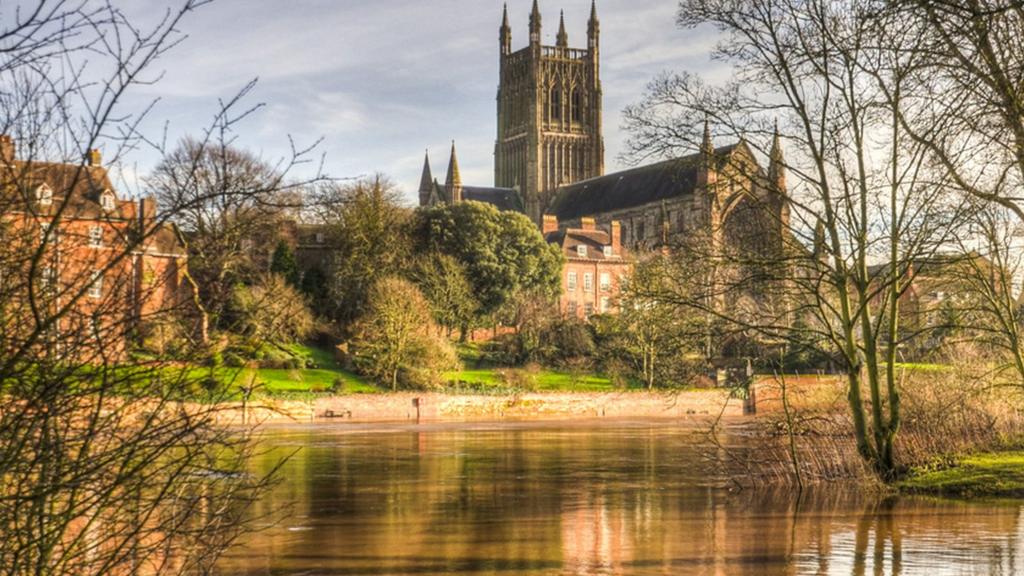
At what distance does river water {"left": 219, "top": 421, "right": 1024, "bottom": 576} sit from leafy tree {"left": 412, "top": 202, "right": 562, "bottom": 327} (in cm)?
3732

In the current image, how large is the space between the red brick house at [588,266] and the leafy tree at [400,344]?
2935cm

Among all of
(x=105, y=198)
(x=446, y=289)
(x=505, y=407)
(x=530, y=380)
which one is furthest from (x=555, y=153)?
(x=105, y=198)

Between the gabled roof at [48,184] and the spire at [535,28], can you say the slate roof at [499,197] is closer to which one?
the spire at [535,28]

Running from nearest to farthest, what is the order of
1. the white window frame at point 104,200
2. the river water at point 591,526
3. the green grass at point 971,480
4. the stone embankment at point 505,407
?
the white window frame at point 104,200 < the river water at point 591,526 < the green grass at point 971,480 < the stone embankment at point 505,407

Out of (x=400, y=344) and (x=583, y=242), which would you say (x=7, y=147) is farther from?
(x=583, y=242)

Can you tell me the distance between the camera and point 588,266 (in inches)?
3415

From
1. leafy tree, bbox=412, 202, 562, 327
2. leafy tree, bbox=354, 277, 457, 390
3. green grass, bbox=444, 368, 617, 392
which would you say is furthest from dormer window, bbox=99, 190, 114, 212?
leafy tree, bbox=412, 202, 562, 327

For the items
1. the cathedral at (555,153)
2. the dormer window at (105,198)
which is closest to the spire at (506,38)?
the cathedral at (555,153)

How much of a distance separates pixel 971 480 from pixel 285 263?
46.1 meters

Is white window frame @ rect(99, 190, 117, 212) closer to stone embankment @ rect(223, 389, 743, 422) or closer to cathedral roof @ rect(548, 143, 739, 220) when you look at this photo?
stone embankment @ rect(223, 389, 743, 422)

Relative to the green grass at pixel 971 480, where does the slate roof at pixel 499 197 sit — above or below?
above

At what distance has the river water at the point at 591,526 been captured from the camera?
14.8 metres

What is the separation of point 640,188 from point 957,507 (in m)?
87.6

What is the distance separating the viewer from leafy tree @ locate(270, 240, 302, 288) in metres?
61.6
